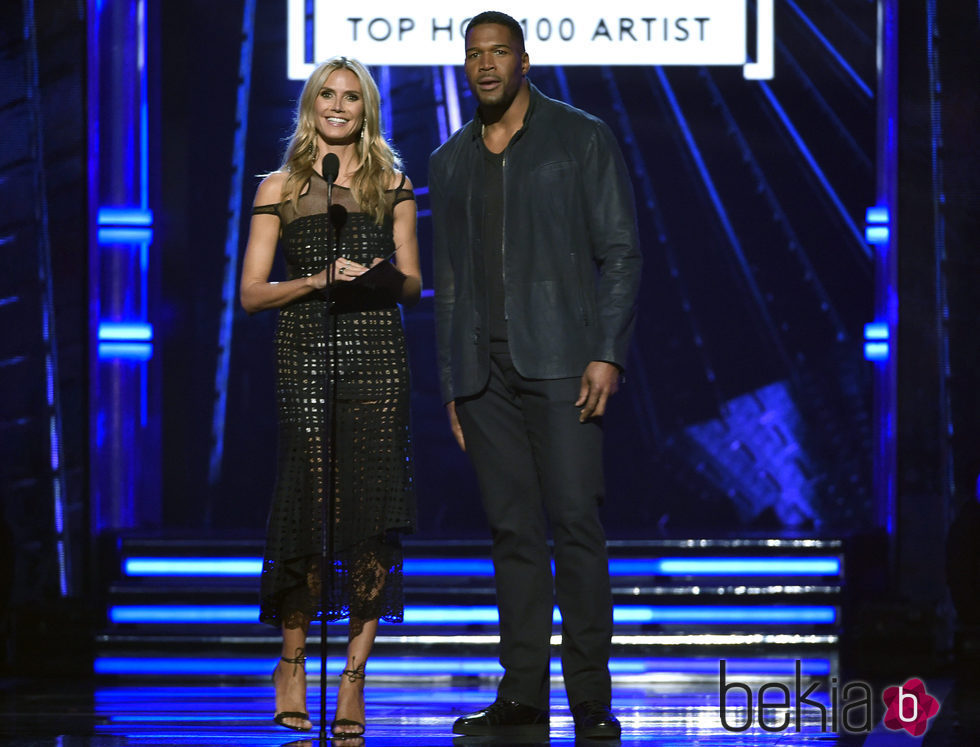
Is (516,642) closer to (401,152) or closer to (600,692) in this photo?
(600,692)

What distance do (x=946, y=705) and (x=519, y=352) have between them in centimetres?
158

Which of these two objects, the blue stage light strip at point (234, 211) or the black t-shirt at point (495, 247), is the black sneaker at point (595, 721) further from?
the blue stage light strip at point (234, 211)

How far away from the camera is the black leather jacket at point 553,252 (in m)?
2.99

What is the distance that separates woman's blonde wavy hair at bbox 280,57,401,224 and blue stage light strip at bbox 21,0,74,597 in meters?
1.87

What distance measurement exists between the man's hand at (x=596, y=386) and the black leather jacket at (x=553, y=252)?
23mm

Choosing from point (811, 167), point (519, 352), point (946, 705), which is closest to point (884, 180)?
point (811, 167)

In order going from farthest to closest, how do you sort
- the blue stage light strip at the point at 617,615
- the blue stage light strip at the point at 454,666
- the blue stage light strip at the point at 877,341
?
1. the blue stage light strip at the point at 877,341
2. the blue stage light strip at the point at 617,615
3. the blue stage light strip at the point at 454,666

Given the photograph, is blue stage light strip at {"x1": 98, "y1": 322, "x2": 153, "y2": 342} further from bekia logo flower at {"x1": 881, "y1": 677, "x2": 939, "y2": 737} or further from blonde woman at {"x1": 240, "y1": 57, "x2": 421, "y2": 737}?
bekia logo flower at {"x1": 881, "y1": 677, "x2": 939, "y2": 737}

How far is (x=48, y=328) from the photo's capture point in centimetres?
461

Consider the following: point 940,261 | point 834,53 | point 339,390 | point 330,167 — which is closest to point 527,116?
point 330,167

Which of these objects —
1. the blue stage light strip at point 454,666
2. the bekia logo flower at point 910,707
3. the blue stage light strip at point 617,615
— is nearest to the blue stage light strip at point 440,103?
the blue stage light strip at point 617,615

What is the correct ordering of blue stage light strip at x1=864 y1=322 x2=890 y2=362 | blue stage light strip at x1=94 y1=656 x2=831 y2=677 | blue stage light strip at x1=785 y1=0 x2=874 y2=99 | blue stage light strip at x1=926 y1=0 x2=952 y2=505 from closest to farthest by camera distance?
blue stage light strip at x1=94 y1=656 x2=831 y2=677
blue stage light strip at x1=926 y1=0 x2=952 y2=505
blue stage light strip at x1=864 y1=322 x2=890 y2=362
blue stage light strip at x1=785 y1=0 x2=874 y2=99

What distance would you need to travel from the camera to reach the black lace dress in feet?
9.93

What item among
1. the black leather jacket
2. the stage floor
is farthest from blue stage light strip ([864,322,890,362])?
the black leather jacket
